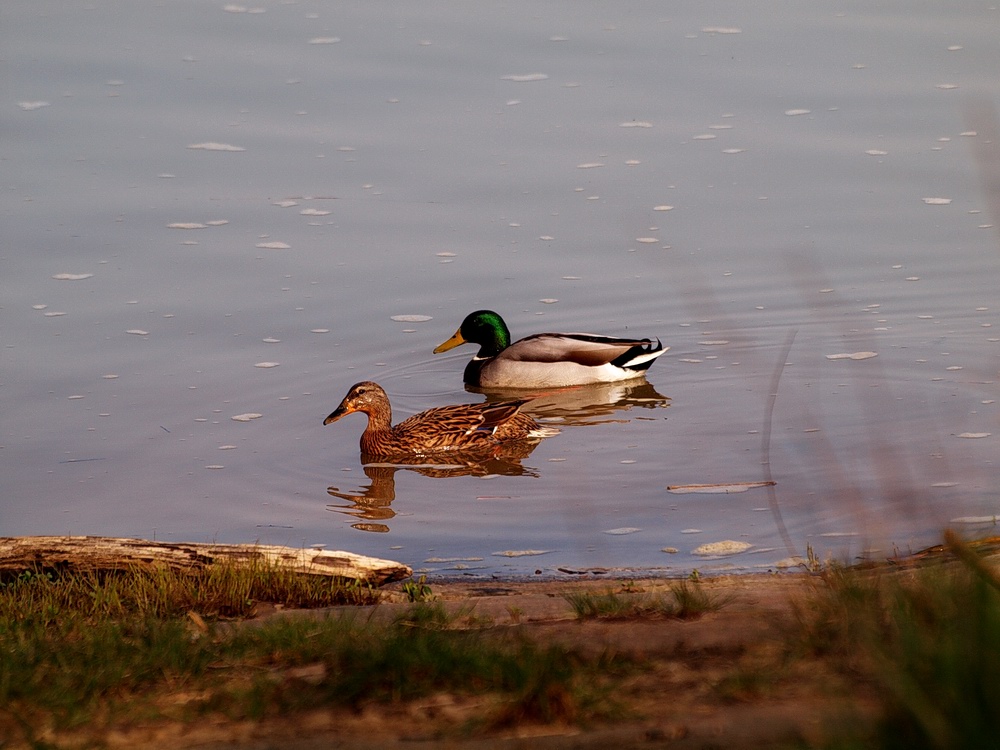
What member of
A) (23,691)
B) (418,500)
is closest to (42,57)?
(418,500)

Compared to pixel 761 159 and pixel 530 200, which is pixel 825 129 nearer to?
pixel 761 159

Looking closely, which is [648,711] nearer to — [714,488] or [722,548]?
[722,548]

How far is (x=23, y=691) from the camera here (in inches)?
178

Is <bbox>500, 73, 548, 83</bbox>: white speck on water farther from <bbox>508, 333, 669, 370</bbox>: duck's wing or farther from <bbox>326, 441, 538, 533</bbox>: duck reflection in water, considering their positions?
<bbox>326, 441, 538, 533</bbox>: duck reflection in water

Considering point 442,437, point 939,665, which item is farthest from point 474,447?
point 939,665

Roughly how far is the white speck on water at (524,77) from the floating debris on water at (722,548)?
11.8 m

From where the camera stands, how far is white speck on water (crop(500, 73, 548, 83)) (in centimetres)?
1892

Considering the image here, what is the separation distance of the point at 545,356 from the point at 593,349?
518mm

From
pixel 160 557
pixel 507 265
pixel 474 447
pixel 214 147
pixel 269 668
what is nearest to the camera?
pixel 269 668

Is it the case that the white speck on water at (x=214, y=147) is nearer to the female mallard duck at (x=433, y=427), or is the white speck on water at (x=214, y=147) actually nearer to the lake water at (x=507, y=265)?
the lake water at (x=507, y=265)

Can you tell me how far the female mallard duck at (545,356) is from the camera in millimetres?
12312

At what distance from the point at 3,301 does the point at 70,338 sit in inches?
42.9

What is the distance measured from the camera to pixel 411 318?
1323 centimetres

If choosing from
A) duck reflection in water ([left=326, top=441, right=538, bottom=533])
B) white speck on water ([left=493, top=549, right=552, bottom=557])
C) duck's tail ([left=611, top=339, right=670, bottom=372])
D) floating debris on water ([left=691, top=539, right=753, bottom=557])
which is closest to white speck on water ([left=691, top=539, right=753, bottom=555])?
floating debris on water ([left=691, top=539, right=753, bottom=557])
